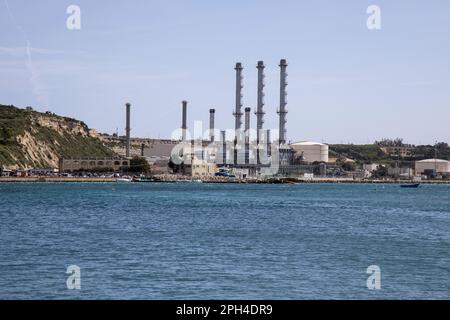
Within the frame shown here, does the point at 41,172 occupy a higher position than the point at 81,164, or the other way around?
the point at 81,164

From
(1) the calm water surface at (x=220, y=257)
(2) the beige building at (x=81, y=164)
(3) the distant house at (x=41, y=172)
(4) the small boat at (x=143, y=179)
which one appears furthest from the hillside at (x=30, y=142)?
(1) the calm water surface at (x=220, y=257)

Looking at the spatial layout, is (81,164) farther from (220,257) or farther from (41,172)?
(220,257)

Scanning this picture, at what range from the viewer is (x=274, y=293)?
85.2ft

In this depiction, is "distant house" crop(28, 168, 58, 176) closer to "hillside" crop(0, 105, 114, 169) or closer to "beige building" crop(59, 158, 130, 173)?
"hillside" crop(0, 105, 114, 169)

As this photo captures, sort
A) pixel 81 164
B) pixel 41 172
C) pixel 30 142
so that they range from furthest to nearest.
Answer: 1. pixel 81 164
2. pixel 30 142
3. pixel 41 172

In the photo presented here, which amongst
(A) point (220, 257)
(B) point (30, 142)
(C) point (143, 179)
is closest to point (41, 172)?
(B) point (30, 142)

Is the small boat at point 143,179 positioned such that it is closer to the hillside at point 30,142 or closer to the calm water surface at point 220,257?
the hillside at point 30,142

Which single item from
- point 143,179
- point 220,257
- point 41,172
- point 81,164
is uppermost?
point 81,164

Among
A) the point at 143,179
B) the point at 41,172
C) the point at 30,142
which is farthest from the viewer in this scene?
the point at 143,179

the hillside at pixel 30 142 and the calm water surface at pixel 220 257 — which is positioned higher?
the hillside at pixel 30 142

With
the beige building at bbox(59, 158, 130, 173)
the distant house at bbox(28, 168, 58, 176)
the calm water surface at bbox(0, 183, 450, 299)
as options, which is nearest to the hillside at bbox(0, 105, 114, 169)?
the distant house at bbox(28, 168, 58, 176)

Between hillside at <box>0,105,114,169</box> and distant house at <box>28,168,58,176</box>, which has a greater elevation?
hillside at <box>0,105,114,169</box>

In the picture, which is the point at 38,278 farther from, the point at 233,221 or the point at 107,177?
the point at 107,177
